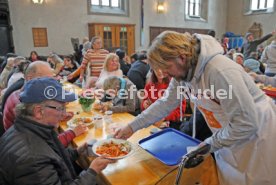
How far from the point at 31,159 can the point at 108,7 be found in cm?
858

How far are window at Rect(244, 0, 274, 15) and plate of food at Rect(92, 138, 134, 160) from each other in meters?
12.2

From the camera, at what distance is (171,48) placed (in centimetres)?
106

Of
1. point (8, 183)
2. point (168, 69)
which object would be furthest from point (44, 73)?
point (168, 69)

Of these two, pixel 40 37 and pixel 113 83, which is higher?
pixel 40 37

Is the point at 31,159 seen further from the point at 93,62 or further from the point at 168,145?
the point at 93,62

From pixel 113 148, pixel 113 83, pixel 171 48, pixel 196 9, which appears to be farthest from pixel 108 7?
pixel 171 48

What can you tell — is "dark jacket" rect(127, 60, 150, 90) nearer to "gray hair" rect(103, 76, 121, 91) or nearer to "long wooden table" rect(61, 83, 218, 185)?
"gray hair" rect(103, 76, 121, 91)

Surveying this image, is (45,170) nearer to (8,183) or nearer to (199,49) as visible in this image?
(8,183)

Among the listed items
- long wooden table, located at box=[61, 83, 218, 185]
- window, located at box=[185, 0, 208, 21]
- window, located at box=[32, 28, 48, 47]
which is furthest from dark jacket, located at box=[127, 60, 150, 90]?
window, located at box=[185, 0, 208, 21]

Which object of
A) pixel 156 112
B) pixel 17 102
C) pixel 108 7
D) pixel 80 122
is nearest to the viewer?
pixel 156 112

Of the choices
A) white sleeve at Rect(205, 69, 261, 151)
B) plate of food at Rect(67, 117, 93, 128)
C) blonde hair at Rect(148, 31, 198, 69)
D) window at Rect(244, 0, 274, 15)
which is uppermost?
window at Rect(244, 0, 274, 15)

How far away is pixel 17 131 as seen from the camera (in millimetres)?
1094

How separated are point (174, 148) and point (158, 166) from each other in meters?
0.16

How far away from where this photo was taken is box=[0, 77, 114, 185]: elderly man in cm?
98
